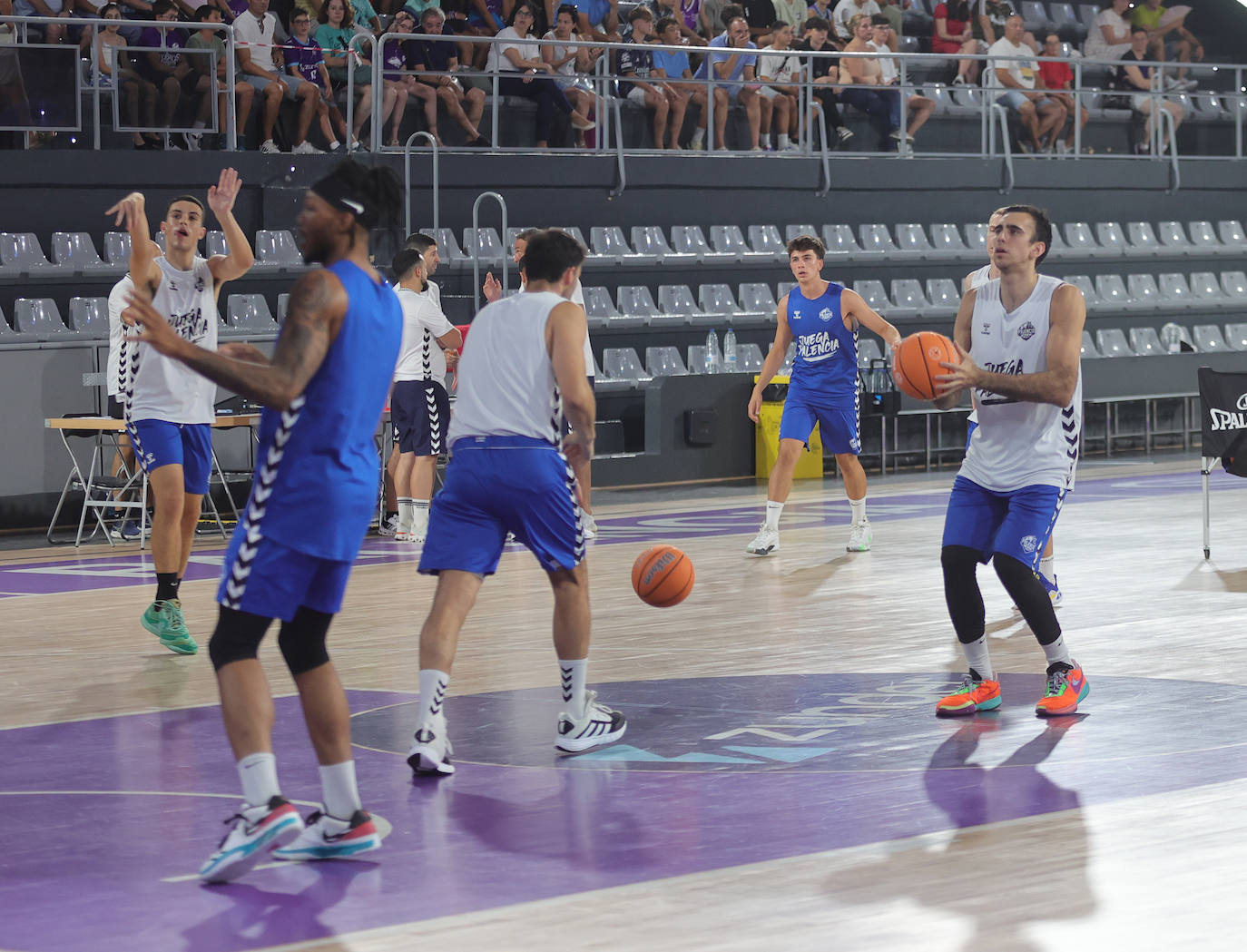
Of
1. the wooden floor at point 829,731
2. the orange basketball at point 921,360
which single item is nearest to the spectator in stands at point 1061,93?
the wooden floor at point 829,731

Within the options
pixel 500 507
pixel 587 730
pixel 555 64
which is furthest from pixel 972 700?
pixel 555 64

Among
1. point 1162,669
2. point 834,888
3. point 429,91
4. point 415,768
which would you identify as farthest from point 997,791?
point 429,91

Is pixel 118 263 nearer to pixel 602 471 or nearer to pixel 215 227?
pixel 215 227

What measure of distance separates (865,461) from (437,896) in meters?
15.4

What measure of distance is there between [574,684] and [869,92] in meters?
16.6

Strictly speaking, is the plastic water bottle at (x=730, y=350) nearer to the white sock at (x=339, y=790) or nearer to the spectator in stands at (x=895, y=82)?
the spectator in stands at (x=895, y=82)

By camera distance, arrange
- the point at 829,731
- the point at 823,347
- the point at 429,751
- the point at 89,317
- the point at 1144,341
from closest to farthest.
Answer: the point at 429,751 < the point at 829,731 < the point at 823,347 < the point at 89,317 < the point at 1144,341

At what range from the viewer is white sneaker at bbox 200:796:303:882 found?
16.5 feet

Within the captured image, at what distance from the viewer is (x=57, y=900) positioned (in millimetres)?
4945

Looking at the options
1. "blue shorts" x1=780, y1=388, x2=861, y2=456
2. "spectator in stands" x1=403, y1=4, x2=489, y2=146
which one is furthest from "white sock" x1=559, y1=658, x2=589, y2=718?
"spectator in stands" x1=403, y1=4, x2=489, y2=146

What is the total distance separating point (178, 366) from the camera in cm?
894

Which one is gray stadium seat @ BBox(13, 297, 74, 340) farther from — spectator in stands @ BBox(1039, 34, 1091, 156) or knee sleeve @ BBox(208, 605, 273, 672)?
spectator in stands @ BBox(1039, 34, 1091, 156)

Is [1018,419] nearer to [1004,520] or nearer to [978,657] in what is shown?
[1004,520]

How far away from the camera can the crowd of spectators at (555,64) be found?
17297 millimetres
